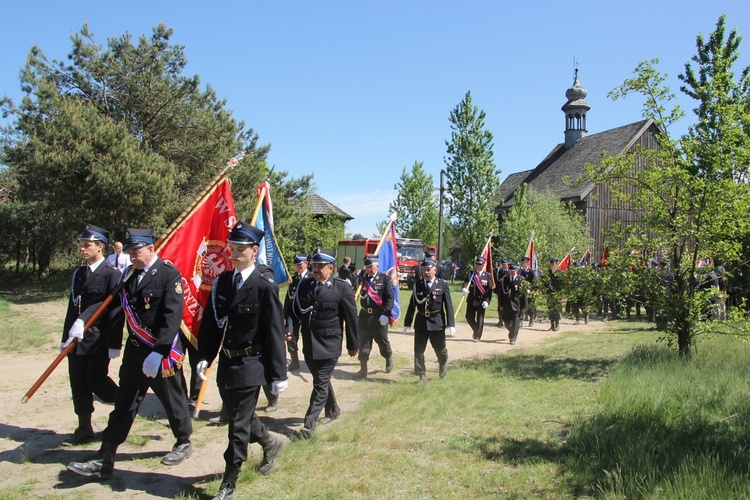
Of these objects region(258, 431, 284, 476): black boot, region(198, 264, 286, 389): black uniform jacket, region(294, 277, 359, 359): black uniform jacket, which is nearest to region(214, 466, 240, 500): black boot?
region(258, 431, 284, 476): black boot

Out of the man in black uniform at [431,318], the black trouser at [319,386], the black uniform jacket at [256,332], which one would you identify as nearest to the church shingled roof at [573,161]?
the man in black uniform at [431,318]

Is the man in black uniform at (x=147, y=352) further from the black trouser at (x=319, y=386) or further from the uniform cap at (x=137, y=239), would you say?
the black trouser at (x=319, y=386)

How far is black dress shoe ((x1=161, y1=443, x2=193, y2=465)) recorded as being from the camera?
511 centimetres

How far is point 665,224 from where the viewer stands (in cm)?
854

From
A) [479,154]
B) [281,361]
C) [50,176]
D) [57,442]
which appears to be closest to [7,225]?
[50,176]

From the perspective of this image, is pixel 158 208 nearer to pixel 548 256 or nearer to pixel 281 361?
pixel 281 361

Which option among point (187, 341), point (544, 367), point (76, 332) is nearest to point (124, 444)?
point (76, 332)

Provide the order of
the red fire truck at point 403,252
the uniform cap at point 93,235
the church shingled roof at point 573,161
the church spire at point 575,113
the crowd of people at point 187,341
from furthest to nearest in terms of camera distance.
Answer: the church spire at point 575,113 < the church shingled roof at point 573,161 < the red fire truck at point 403,252 < the uniform cap at point 93,235 < the crowd of people at point 187,341

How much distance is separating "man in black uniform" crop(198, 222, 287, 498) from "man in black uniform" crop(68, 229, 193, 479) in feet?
1.28

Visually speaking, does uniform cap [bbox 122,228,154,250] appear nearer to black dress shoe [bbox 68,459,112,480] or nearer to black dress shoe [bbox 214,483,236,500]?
black dress shoe [bbox 68,459,112,480]

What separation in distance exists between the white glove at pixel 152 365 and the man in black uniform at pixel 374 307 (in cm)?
491

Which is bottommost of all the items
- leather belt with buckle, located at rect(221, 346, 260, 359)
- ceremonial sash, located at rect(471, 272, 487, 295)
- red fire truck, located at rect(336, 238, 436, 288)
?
leather belt with buckle, located at rect(221, 346, 260, 359)

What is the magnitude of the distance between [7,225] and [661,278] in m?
30.7

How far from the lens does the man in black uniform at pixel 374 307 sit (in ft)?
30.8
